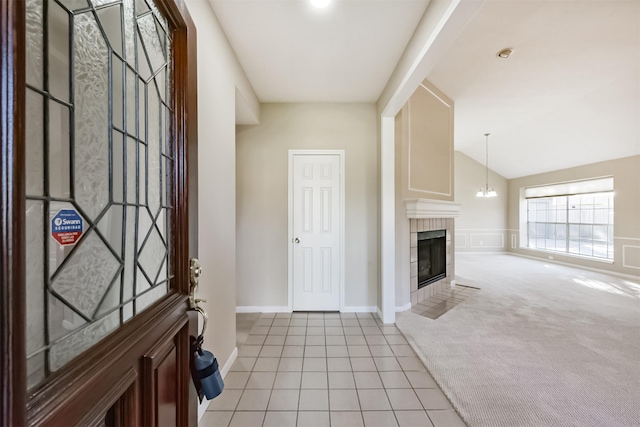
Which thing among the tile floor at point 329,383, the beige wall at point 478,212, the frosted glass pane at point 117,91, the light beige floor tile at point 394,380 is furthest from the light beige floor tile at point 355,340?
the beige wall at point 478,212

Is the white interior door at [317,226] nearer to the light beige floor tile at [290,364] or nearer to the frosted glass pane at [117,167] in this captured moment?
the light beige floor tile at [290,364]

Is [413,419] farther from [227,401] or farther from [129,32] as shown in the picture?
[129,32]

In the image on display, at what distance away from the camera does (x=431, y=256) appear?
3.97m

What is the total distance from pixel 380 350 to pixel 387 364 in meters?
0.22

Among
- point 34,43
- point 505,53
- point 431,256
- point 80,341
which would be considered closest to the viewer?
point 34,43

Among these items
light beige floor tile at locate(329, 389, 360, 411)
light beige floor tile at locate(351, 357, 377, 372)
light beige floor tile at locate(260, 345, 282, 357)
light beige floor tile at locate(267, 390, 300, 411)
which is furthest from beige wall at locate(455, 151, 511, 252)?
light beige floor tile at locate(267, 390, 300, 411)

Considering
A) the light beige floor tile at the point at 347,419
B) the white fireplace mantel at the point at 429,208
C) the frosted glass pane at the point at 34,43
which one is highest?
the frosted glass pane at the point at 34,43

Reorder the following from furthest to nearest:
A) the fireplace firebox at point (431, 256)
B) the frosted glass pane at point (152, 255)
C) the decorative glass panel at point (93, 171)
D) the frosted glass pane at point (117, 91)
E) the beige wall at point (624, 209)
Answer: the beige wall at point (624, 209)
the fireplace firebox at point (431, 256)
the frosted glass pane at point (152, 255)
the frosted glass pane at point (117, 91)
the decorative glass panel at point (93, 171)

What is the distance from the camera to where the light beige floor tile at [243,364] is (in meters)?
2.12

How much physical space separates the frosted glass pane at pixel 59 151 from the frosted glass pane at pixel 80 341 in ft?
1.02

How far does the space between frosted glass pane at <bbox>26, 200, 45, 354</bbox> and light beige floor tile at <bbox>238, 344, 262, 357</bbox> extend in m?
2.13

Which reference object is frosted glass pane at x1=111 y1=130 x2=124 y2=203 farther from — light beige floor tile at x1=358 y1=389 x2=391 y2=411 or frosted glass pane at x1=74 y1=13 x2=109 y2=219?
light beige floor tile at x1=358 y1=389 x2=391 y2=411

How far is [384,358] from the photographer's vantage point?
2.26 metres

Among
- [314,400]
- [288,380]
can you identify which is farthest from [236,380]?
[314,400]
